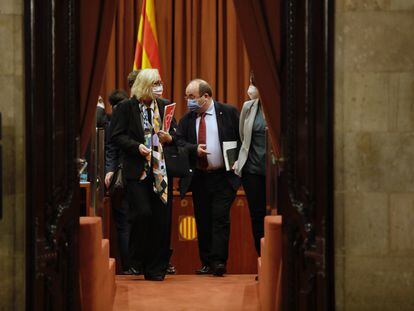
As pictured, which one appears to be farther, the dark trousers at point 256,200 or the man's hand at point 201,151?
the man's hand at point 201,151

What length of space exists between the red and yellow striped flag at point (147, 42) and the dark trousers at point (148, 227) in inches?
117

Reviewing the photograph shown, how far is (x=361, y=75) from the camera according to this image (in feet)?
13.5

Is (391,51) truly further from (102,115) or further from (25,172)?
(102,115)

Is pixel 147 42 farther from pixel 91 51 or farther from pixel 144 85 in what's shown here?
pixel 91 51

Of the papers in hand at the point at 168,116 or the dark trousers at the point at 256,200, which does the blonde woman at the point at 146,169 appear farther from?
the dark trousers at the point at 256,200

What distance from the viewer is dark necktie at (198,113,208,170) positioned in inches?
268

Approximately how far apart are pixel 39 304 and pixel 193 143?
2.97m

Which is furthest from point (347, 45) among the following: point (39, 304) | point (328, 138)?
point (39, 304)

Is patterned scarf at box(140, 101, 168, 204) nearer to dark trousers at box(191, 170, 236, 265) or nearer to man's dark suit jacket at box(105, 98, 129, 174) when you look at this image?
man's dark suit jacket at box(105, 98, 129, 174)

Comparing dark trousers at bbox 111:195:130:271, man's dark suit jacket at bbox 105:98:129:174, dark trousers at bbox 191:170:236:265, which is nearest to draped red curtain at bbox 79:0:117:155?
man's dark suit jacket at bbox 105:98:129:174

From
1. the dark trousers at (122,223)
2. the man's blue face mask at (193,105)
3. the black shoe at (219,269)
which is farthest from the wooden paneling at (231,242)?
the man's blue face mask at (193,105)

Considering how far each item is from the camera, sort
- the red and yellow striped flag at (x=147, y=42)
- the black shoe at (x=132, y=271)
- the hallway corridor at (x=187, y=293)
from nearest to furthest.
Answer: the hallway corridor at (x=187, y=293)
the black shoe at (x=132, y=271)
the red and yellow striped flag at (x=147, y=42)

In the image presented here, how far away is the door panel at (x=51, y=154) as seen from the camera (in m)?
4.05

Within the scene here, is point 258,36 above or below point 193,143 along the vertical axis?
above
